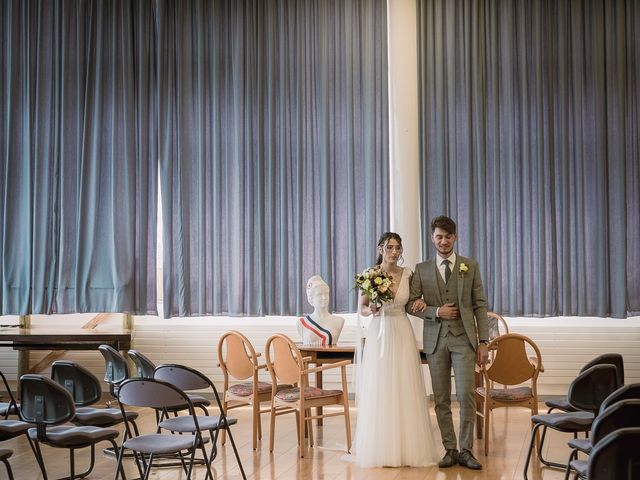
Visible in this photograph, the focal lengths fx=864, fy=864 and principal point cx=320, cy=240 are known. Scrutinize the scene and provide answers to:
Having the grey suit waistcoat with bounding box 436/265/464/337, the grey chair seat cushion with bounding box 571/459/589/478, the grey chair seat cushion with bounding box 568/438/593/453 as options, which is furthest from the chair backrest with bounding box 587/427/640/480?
the grey suit waistcoat with bounding box 436/265/464/337

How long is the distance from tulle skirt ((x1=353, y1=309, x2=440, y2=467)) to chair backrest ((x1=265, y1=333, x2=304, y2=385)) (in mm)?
519

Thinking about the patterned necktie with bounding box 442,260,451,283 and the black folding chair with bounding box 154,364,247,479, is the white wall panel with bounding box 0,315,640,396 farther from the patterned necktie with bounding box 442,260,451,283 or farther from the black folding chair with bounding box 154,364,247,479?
the black folding chair with bounding box 154,364,247,479

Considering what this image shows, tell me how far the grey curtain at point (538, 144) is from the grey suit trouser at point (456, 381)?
10.2 feet

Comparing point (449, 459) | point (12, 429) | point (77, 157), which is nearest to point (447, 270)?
point (449, 459)

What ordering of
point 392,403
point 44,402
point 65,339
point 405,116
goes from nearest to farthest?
1. point 44,402
2. point 392,403
3. point 65,339
4. point 405,116

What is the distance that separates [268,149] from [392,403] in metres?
4.14

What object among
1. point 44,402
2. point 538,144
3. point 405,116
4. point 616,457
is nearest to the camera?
point 616,457

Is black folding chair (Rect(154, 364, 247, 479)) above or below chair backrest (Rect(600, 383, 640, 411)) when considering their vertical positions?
below

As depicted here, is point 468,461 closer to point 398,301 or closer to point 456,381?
point 456,381

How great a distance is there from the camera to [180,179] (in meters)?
9.57

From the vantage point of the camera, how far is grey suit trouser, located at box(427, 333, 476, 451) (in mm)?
6113

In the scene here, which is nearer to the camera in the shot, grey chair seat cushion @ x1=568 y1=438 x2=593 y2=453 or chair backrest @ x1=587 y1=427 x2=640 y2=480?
chair backrest @ x1=587 y1=427 x2=640 y2=480

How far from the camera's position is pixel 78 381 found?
5918 mm

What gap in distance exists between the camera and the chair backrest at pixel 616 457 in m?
2.98
